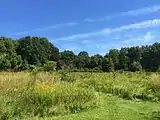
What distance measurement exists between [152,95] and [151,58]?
66.6m

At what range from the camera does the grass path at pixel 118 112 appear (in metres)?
11.1

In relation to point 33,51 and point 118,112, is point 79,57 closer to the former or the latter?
point 33,51

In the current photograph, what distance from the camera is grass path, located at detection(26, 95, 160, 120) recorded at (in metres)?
11.1

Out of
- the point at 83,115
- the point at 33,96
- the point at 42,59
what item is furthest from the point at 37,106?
the point at 42,59

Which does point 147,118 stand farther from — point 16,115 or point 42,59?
point 42,59

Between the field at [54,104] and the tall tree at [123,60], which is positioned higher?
the tall tree at [123,60]

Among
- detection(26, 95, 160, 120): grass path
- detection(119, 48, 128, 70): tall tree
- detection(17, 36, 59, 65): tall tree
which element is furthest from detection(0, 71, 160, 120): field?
detection(17, 36, 59, 65): tall tree

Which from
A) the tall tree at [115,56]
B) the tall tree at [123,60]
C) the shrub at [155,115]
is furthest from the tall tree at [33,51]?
the shrub at [155,115]

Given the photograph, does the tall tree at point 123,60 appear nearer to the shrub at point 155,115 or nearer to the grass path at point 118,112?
the grass path at point 118,112

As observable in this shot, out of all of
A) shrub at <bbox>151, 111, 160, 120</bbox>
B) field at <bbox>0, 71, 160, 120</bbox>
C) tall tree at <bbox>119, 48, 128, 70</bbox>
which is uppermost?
tall tree at <bbox>119, 48, 128, 70</bbox>

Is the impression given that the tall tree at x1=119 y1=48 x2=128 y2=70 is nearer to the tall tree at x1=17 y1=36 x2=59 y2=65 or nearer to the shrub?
the tall tree at x1=17 y1=36 x2=59 y2=65

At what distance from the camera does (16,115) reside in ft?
35.4

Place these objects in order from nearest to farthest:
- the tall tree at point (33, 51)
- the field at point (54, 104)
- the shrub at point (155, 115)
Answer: the field at point (54, 104) < the shrub at point (155, 115) < the tall tree at point (33, 51)

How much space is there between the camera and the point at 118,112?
1201 cm
